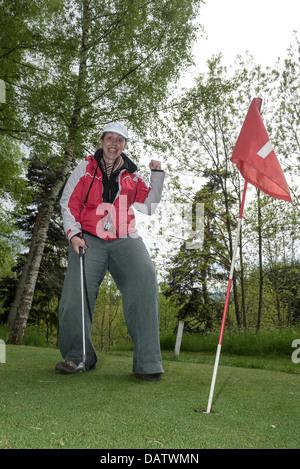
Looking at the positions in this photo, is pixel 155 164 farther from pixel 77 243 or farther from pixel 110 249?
pixel 77 243

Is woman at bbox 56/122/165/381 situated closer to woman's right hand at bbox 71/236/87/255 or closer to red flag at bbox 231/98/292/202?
woman's right hand at bbox 71/236/87/255

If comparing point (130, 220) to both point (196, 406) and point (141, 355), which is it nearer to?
point (141, 355)

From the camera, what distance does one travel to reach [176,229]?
58.3 ft

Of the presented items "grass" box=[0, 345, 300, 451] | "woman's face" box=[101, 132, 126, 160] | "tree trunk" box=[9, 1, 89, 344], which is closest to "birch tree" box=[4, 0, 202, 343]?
"tree trunk" box=[9, 1, 89, 344]

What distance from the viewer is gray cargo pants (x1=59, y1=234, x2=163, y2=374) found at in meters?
3.79

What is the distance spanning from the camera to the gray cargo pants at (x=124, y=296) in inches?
149

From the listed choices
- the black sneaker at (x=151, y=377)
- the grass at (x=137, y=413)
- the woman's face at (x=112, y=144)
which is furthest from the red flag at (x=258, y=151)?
the black sneaker at (x=151, y=377)

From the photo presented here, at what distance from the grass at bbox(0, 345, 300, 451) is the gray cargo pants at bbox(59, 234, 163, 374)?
0.86ft

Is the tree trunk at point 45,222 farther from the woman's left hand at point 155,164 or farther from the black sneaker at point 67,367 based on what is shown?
the black sneaker at point 67,367

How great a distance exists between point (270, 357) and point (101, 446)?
28.6 feet

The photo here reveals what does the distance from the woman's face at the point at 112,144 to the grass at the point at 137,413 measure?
220cm

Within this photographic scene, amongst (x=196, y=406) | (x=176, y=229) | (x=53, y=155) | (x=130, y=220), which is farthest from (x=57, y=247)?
(x=196, y=406)
